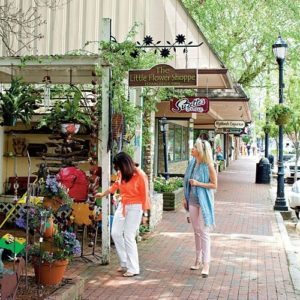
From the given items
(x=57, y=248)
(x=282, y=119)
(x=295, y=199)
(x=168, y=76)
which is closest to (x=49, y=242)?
(x=57, y=248)

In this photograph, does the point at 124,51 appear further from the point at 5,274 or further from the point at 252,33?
the point at 252,33

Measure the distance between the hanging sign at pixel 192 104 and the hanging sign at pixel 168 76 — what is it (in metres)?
4.82

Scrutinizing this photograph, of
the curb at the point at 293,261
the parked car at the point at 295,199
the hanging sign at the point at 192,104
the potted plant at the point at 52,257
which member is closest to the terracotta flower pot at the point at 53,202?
the potted plant at the point at 52,257

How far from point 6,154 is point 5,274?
265 inches

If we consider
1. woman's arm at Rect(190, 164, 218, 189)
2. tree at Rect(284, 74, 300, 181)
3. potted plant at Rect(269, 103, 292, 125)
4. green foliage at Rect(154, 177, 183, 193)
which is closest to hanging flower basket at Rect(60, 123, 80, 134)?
woman's arm at Rect(190, 164, 218, 189)

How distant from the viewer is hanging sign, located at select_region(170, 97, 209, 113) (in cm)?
1266

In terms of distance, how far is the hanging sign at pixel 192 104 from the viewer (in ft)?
41.5

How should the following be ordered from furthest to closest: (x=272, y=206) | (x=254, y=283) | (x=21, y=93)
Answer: (x=272, y=206), (x=21, y=93), (x=254, y=283)

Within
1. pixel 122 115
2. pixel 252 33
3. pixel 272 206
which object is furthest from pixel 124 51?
pixel 252 33

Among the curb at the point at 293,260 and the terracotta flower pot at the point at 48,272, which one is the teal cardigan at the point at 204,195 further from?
the terracotta flower pot at the point at 48,272

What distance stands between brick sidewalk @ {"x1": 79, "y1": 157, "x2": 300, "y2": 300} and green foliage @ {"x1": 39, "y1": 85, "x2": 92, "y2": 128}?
216 centimetres

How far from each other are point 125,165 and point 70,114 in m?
1.91

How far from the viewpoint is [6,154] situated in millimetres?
11094

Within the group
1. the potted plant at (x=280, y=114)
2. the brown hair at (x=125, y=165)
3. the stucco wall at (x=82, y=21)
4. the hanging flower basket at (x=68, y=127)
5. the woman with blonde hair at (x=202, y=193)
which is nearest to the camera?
the brown hair at (x=125, y=165)
